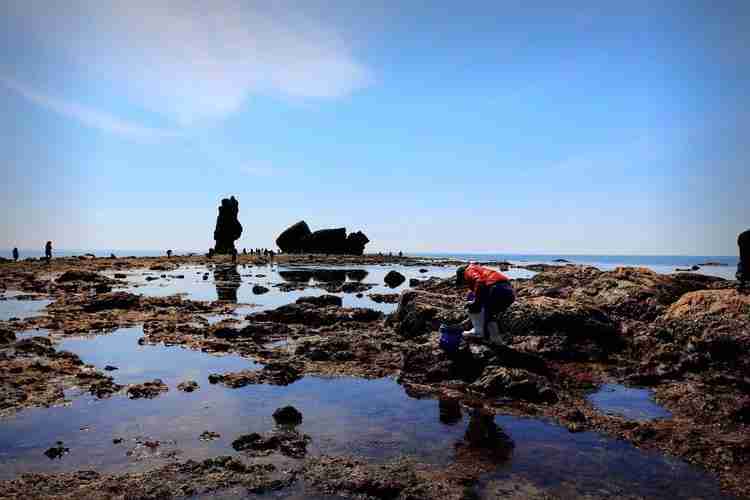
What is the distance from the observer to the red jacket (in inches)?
462

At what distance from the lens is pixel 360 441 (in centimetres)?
754

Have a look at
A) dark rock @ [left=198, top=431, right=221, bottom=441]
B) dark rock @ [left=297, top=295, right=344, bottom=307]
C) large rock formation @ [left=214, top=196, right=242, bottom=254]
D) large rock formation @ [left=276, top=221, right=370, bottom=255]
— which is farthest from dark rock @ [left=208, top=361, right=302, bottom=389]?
large rock formation @ [left=276, top=221, right=370, bottom=255]

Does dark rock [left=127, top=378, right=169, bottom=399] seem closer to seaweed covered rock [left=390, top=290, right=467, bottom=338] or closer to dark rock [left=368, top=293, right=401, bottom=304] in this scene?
seaweed covered rock [left=390, top=290, right=467, bottom=338]

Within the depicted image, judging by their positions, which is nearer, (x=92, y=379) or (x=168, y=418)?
(x=168, y=418)

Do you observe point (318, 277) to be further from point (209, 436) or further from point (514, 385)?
point (209, 436)

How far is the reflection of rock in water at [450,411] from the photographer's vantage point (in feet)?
27.6

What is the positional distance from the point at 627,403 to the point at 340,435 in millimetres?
6329

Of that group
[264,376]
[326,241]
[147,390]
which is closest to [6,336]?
[147,390]

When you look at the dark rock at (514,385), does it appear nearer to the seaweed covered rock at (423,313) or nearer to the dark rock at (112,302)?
the seaweed covered rock at (423,313)

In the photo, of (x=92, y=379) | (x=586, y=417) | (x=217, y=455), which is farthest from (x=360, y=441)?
(x=92, y=379)

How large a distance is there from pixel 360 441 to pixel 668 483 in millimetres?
4550

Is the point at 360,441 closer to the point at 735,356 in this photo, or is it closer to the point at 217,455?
the point at 217,455

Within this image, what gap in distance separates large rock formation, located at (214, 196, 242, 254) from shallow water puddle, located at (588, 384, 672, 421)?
111 metres

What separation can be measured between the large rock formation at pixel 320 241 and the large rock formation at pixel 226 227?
1595 cm
